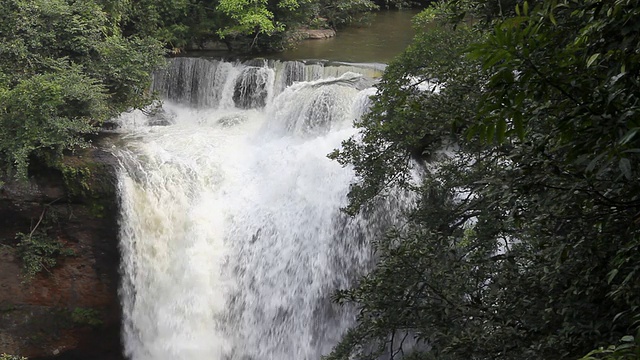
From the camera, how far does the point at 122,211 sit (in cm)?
1128

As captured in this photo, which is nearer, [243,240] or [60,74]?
[243,240]

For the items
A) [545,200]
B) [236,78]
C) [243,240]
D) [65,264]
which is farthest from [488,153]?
[236,78]

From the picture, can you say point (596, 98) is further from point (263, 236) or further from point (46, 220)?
point (46, 220)

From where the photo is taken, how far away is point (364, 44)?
60.1ft

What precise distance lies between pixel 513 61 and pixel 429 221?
15.1 ft

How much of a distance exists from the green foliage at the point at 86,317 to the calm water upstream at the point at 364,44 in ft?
26.4

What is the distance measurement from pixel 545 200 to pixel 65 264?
10.1 m

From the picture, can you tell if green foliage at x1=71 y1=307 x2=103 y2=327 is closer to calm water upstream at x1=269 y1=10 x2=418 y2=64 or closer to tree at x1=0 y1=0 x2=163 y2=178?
tree at x1=0 y1=0 x2=163 y2=178

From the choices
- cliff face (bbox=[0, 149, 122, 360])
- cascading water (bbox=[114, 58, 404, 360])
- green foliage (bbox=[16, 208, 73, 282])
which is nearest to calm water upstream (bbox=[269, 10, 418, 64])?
cascading water (bbox=[114, 58, 404, 360])

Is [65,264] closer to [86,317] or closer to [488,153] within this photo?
[86,317]

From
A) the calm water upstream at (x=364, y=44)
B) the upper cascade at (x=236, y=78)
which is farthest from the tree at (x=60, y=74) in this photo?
the calm water upstream at (x=364, y=44)

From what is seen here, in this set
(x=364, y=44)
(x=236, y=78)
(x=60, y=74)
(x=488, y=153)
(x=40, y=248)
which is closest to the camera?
(x=488, y=153)

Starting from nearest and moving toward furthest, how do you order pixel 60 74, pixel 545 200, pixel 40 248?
pixel 545 200 < pixel 40 248 < pixel 60 74

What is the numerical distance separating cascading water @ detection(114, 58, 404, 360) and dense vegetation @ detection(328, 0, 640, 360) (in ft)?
14.1
